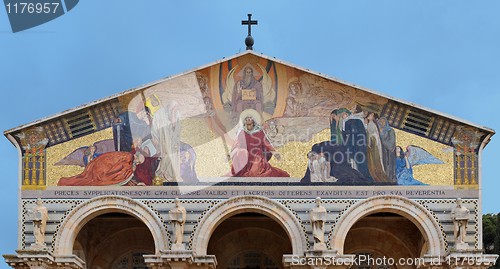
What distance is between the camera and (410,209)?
32.0 m

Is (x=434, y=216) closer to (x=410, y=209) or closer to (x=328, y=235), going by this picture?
(x=410, y=209)

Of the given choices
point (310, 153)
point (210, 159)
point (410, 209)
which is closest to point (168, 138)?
point (210, 159)

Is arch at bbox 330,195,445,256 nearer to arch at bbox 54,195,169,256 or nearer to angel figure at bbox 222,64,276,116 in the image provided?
angel figure at bbox 222,64,276,116

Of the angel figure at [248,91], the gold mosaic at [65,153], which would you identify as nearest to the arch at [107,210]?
the gold mosaic at [65,153]

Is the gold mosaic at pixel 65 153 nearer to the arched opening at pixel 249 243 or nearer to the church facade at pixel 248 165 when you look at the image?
the church facade at pixel 248 165

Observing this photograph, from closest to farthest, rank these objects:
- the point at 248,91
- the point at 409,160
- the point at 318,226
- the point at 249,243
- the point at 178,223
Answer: the point at 318,226
the point at 178,223
the point at 409,160
the point at 248,91
the point at 249,243

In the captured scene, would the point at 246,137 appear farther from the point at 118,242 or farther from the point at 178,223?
the point at 118,242

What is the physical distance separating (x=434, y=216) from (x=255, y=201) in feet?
18.2

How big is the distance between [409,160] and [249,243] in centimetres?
714

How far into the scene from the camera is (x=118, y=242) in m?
36.1

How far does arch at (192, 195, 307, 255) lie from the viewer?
3181 centimetres

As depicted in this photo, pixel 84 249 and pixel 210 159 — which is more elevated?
pixel 210 159

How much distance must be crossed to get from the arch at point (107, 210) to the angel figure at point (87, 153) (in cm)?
130

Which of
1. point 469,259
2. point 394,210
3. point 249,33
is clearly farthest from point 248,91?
point 469,259
